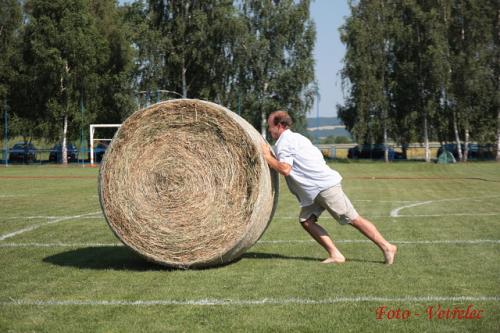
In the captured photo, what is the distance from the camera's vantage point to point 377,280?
7.50 metres

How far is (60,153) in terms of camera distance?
55.2 meters

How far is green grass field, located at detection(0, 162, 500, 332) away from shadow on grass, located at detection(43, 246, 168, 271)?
0.04 ft

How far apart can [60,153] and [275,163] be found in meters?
49.1

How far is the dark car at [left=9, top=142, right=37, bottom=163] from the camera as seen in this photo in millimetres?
55050

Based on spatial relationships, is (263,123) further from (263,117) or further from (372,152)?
(372,152)

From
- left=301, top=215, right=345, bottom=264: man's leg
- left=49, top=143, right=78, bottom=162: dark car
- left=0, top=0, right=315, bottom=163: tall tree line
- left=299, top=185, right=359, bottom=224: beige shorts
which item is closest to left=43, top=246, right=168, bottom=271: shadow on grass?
left=301, top=215, right=345, bottom=264: man's leg

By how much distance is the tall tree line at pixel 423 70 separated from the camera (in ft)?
173

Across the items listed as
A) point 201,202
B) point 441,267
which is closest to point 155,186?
point 201,202

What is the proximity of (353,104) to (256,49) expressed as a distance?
9836 millimetres

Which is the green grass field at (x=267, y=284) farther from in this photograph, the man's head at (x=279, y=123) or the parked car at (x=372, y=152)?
the parked car at (x=372, y=152)

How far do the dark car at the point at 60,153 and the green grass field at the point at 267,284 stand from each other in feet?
142

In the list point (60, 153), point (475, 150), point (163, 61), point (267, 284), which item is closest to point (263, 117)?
point (163, 61)

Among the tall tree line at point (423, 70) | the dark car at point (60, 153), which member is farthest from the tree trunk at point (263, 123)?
the dark car at point (60, 153)

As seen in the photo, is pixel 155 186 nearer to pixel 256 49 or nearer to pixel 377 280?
pixel 377 280
